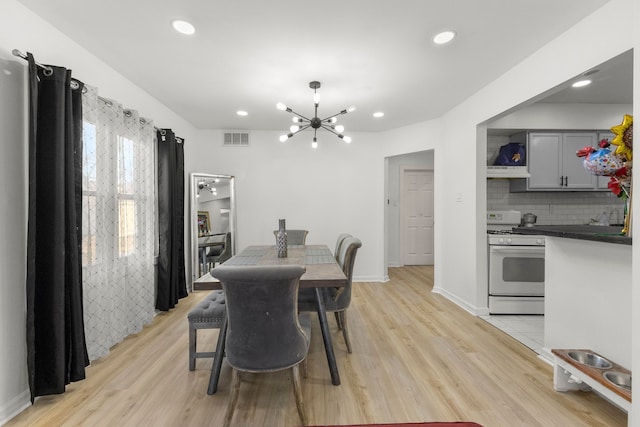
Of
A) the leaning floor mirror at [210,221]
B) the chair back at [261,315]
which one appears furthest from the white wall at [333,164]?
the chair back at [261,315]

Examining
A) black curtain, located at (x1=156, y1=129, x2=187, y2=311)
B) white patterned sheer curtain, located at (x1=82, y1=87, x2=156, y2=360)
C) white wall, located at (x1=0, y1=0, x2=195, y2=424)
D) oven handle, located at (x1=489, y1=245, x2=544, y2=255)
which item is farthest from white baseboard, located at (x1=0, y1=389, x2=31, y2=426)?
oven handle, located at (x1=489, y1=245, x2=544, y2=255)

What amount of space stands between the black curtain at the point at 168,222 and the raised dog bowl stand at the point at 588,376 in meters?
3.66

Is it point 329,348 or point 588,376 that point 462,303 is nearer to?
point 588,376

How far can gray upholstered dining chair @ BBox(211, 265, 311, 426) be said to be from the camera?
4.90 feet

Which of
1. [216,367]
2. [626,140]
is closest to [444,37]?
[626,140]

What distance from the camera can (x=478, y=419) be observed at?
1.72m

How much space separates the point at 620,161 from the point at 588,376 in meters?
1.26

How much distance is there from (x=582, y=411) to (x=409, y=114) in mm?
3486

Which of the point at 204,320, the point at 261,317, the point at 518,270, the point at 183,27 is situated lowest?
the point at 204,320

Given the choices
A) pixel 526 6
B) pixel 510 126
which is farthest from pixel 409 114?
pixel 526 6

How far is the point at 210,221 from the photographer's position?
4574 millimetres

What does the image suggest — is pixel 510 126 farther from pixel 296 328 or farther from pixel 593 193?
pixel 296 328

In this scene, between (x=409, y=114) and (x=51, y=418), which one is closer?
(x=51, y=418)

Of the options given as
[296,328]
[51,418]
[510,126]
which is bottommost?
[51,418]
